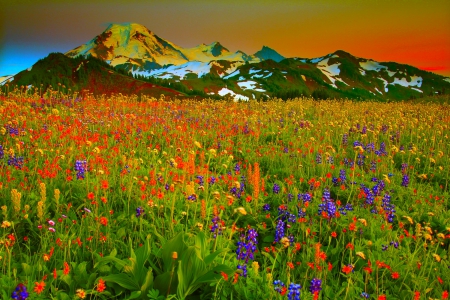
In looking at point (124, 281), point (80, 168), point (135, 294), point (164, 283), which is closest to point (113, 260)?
point (124, 281)

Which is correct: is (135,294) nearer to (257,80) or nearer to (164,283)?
(164,283)

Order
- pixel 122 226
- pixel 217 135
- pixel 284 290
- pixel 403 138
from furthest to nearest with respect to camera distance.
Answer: pixel 403 138 → pixel 217 135 → pixel 122 226 → pixel 284 290

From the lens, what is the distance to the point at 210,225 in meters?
3.65

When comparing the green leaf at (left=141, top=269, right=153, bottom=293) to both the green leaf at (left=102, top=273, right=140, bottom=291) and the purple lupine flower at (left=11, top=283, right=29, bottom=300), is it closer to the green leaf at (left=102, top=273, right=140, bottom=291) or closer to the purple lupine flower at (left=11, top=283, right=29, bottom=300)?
the green leaf at (left=102, top=273, right=140, bottom=291)

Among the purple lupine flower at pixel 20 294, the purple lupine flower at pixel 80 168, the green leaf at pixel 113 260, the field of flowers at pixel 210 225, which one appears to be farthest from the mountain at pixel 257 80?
the purple lupine flower at pixel 20 294

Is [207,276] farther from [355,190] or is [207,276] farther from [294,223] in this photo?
[355,190]

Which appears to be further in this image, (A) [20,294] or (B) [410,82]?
(B) [410,82]

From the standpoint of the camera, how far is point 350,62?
197 m

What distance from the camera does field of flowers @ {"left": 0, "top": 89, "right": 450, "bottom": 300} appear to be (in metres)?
2.54

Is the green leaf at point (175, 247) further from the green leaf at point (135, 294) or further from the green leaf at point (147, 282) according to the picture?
the green leaf at point (135, 294)

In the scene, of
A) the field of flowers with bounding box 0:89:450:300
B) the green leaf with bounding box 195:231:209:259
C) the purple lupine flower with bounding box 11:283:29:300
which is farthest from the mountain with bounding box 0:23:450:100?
the purple lupine flower with bounding box 11:283:29:300

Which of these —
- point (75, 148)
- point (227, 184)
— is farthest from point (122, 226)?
point (75, 148)

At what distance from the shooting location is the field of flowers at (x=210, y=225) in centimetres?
254

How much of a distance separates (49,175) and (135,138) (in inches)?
120
